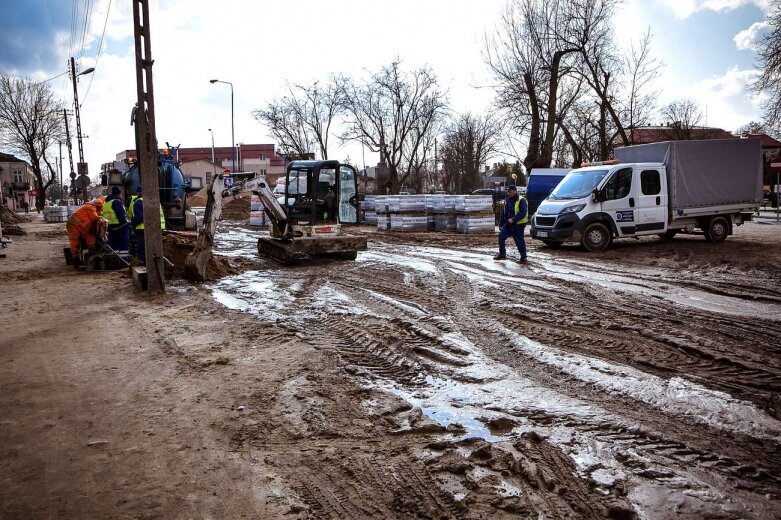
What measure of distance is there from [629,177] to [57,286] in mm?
14009

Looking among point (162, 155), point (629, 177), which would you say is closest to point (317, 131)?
point (162, 155)

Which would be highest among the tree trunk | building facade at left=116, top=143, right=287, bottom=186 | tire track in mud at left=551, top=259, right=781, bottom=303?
building facade at left=116, top=143, right=287, bottom=186

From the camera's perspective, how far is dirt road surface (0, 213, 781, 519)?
124 inches

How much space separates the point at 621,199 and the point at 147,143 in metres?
11.8

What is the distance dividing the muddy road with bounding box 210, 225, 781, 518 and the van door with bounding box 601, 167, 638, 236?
14.2ft

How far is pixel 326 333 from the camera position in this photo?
6750 millimetres

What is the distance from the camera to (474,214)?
21234 millimetres

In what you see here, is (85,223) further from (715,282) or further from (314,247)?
(715,282)

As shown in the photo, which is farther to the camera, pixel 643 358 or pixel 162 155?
pixel 162 155

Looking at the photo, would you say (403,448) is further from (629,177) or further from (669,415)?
→ (629,177)

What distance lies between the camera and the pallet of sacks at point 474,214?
2111 cm

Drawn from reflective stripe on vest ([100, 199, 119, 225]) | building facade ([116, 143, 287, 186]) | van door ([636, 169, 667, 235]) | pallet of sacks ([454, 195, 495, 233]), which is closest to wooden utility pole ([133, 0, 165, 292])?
reflective stripe on vest ([100, 199, 119, 225])

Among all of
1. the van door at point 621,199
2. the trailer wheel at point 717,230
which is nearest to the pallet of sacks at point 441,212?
the van door at point 621,199

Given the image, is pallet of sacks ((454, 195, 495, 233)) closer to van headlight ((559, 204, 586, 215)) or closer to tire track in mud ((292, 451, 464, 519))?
van headlight ((559, 204, 586, 215))
